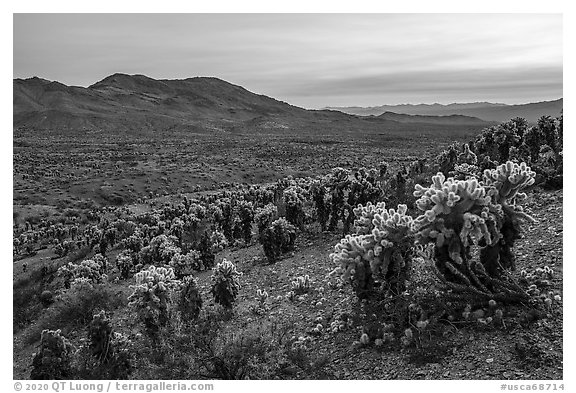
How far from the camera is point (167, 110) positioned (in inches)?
6132

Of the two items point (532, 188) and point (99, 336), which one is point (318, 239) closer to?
point (532, 188)

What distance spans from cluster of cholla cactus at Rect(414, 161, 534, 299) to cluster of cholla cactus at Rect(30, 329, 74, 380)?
22.5 ft

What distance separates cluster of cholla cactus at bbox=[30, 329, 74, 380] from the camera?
8.93 meters

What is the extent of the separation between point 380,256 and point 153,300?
4.92 m

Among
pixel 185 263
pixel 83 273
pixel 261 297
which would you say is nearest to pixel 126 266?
pixel 83 273

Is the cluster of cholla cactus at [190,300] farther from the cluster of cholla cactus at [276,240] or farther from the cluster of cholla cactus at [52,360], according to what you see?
the cluster of cholla cactus at [276,240]

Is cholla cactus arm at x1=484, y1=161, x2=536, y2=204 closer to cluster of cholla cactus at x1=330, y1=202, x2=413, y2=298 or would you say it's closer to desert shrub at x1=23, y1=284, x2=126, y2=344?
cluster of cholla cactus at x1=330, y1=202, x2=413, y2=298

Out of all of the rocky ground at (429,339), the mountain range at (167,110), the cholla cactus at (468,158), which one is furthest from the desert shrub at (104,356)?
the mountain range at (167,110)

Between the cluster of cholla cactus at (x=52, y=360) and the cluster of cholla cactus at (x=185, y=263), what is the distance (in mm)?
6061

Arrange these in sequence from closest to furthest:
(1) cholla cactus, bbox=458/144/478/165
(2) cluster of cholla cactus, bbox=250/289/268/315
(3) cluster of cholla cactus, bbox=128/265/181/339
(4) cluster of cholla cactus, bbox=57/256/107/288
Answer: (3) cluster of cholla cactus, bbox=128/265/181/339 → (2) cluster of cholla cactus, bbox=250/289/268/315 → (4) cluster of cholla cactus, bbox=57/256/107/288 → (1) cholla cactus, bbox=458/144/478/165

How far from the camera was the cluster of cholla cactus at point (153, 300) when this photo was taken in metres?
10.3

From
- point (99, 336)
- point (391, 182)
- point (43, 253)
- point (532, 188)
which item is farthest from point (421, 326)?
point (43, 253)

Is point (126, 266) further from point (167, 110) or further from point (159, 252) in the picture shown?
point (167, 110)

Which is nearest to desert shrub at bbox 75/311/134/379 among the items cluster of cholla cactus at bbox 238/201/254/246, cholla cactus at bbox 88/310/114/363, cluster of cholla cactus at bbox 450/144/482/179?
cholla cactus at bbox 88/310/114/363
